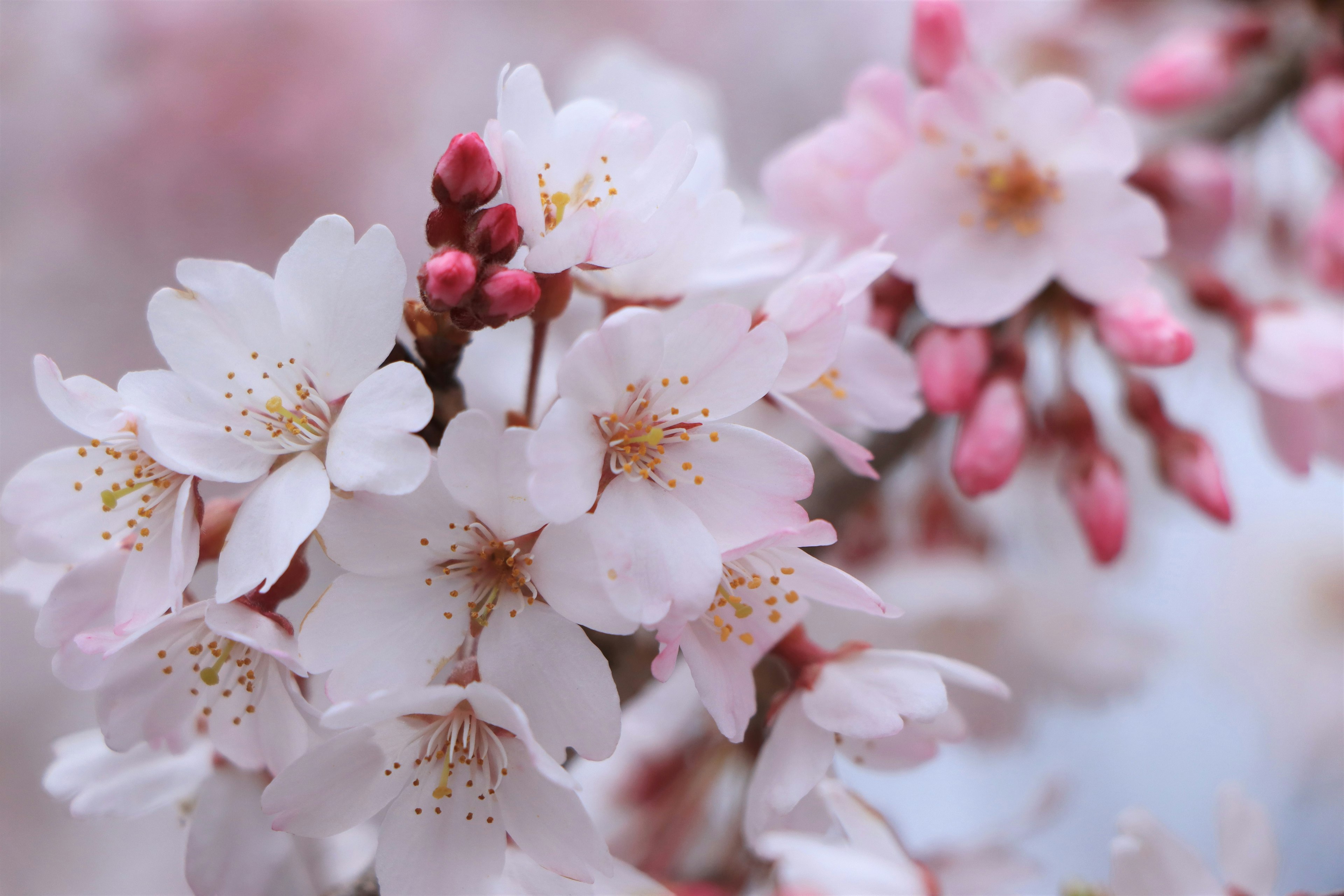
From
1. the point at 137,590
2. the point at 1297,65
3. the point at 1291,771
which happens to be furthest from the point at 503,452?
the point at 1291,771

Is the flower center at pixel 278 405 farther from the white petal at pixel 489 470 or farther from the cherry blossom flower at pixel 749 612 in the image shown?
the cherry blossom flower at pixel 749 612

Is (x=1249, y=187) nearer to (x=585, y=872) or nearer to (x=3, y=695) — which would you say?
(x=585, y=872)

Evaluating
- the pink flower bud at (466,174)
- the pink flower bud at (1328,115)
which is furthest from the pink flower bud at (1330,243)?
the pink flower bud at (466,174)

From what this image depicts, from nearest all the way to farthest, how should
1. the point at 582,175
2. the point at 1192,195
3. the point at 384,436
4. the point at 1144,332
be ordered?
the point at 384,436
the point at 582,175
the point at 1144,332
the point at 1192,195

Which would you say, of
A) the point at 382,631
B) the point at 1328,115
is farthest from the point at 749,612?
the point at 1328,115

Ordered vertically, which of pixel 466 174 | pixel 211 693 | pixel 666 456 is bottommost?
pixel 211 693

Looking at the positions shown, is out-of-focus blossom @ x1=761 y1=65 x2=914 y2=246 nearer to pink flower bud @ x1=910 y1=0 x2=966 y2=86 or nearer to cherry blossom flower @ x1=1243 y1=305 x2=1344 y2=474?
pink flower bud @ x1=910 y1=0 x2=966 y2=86

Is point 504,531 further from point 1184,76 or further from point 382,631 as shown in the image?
point 1184,76
